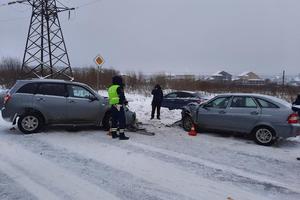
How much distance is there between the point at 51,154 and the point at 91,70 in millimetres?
35146

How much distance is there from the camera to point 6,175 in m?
6.53

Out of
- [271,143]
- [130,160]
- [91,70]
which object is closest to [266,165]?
[271,143]

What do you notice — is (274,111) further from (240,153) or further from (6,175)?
(6,175)

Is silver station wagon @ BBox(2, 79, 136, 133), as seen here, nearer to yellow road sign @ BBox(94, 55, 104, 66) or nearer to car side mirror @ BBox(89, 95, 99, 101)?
car side mirror @ BBox(89, 95, 99, 101)

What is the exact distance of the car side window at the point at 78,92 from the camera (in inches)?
451

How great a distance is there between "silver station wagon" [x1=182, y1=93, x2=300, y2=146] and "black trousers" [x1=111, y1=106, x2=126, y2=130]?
9.76 feet

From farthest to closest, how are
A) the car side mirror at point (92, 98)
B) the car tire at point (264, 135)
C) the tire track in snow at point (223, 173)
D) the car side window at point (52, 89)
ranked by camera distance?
the car side mirror at point (92, 98) < the car side window at point (52, 89) < the car tire at point (264, 135) < the tire track in snow at point (223, 173)

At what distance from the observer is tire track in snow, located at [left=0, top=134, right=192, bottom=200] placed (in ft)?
18.7

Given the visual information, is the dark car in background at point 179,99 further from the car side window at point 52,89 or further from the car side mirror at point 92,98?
the car side window at point 52,89

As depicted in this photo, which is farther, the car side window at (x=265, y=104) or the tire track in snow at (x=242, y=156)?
the car side window at (x=265, y=104)

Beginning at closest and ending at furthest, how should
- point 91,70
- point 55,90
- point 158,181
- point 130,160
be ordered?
1. point 158,181
2. point 130,160
3. point 55,90
4. point 91,70

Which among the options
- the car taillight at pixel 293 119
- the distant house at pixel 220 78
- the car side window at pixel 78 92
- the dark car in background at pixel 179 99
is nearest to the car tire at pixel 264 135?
the car taillight at pixel 293 119

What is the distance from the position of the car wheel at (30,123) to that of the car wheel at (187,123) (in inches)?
196

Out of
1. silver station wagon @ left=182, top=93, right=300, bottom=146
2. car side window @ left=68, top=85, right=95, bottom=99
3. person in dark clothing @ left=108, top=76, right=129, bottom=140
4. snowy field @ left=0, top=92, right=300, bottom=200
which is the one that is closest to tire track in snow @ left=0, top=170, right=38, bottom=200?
snowy field @ left=0, top=92, right=300, bottom=200
